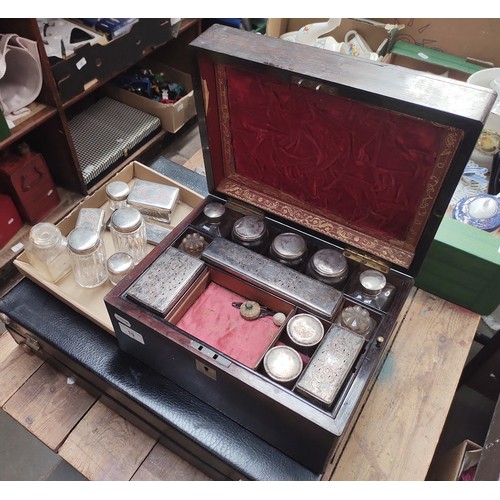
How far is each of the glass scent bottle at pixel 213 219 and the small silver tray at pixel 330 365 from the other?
381 mm

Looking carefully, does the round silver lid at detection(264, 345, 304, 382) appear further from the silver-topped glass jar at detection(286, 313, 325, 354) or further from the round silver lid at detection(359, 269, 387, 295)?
the round silver lid at detection(359, 269, 387, 295)

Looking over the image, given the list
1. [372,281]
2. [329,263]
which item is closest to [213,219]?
[329,263]

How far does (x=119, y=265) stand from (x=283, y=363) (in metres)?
0.49

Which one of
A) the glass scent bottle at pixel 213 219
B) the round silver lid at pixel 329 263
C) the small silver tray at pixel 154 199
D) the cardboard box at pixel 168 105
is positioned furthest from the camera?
the cardboard box at pixel 168 105

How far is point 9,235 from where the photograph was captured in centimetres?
170

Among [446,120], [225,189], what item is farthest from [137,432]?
[446,120]

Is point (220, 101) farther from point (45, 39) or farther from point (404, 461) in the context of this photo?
point (45, 39)

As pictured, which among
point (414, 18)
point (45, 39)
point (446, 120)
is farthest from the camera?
point (414, 18)

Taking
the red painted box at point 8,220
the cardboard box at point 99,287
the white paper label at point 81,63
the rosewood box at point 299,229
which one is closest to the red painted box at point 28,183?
the red painted box at point 8,220

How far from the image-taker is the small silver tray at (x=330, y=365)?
78 cm

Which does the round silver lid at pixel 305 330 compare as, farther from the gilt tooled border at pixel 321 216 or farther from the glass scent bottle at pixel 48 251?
the glass scent bottle at pixel 48 251

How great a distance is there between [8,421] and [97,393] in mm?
621

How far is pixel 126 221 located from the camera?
3.58 ft

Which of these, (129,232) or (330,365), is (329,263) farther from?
(129,232)
